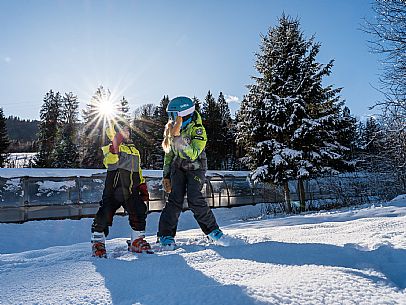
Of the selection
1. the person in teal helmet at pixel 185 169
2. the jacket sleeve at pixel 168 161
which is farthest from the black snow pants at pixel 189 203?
the jacket sleeve at pixel 168 161

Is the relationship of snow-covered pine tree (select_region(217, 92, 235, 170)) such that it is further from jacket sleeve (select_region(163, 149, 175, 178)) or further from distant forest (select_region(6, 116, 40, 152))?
distant forest (select_region(6, 116, 40, 152))

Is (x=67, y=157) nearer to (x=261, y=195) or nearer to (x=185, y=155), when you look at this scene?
(x=261, y=195)

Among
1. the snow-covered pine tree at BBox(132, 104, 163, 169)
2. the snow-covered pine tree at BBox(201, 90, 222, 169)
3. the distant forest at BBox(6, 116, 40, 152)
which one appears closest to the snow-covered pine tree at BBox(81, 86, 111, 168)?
the snow-covered pine tree at BBox(132, 104, 163, 169)

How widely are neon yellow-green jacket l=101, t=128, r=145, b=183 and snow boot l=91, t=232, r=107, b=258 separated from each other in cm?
74

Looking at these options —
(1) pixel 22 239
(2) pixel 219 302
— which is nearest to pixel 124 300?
(2) pixel 219 302

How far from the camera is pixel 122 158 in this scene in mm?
3633

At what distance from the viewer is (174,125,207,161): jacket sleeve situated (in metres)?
3.45

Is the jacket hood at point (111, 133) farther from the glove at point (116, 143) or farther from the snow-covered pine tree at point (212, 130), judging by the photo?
the snow-covered pine tree at point (212, 130)

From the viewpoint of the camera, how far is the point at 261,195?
18922 mm

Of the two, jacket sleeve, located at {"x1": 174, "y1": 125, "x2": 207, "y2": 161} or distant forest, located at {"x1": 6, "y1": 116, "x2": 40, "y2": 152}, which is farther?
distant forest, located at {"x1": 6, "y1": 116, "x2": 40, "y2": 152}

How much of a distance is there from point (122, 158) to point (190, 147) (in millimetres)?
799

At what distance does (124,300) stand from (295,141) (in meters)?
13.8

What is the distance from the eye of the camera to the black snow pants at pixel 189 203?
346 centimetres

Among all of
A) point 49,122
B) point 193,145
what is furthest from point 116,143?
point 49,122
